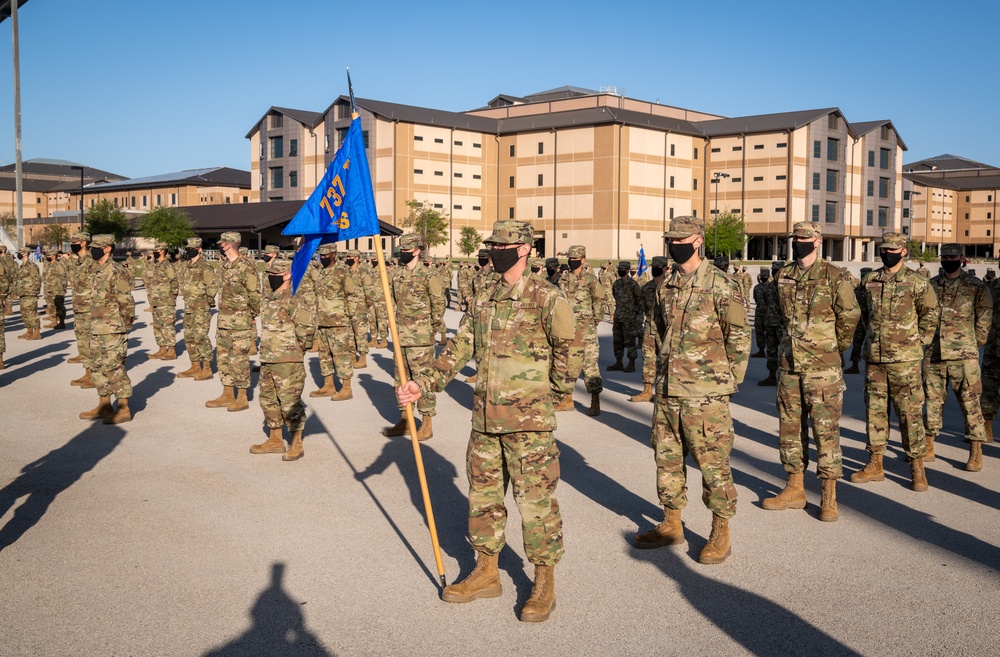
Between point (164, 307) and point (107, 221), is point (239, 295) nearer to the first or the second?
point (164, 307)

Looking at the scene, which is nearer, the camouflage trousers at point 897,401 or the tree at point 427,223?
the camouflage trousers at point 897,401

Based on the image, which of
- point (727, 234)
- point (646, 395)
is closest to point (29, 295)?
point (646, 395)

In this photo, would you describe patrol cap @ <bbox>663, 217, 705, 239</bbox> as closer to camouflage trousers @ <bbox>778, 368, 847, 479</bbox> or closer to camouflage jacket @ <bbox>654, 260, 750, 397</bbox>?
camouflage jacket @ <bbox>654, 260, 750, 397</bbox>

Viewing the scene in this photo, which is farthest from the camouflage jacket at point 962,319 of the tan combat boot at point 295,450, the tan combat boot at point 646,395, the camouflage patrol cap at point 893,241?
the tan combat boot at point 295,450

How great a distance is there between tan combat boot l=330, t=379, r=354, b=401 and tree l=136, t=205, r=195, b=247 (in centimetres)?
5695

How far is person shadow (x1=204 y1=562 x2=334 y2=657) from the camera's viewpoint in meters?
4.31

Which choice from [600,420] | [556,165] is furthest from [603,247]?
[600,420]

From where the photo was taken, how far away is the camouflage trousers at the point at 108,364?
10031 millimetres

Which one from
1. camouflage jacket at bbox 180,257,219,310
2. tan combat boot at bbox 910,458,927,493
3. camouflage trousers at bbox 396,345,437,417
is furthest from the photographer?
camouflage jacket at bbox 180,257,219,310

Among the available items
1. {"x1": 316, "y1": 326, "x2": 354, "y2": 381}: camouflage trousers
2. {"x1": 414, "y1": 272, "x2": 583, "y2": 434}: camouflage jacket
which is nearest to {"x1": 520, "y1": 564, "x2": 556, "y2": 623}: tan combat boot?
{"x1": 414, "y1": 272, "x2": 583, "y2": 434}: camouflage jacket

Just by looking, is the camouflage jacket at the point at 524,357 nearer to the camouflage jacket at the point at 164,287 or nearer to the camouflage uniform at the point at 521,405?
the camouflage uniform at the point at 521,405

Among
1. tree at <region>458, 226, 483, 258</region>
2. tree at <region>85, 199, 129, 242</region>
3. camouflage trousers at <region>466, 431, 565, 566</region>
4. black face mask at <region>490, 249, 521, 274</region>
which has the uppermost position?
tree at <region>85, 199, 129, 242</region>

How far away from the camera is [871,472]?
24.9 feet

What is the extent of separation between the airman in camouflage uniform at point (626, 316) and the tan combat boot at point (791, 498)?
8.36 m
